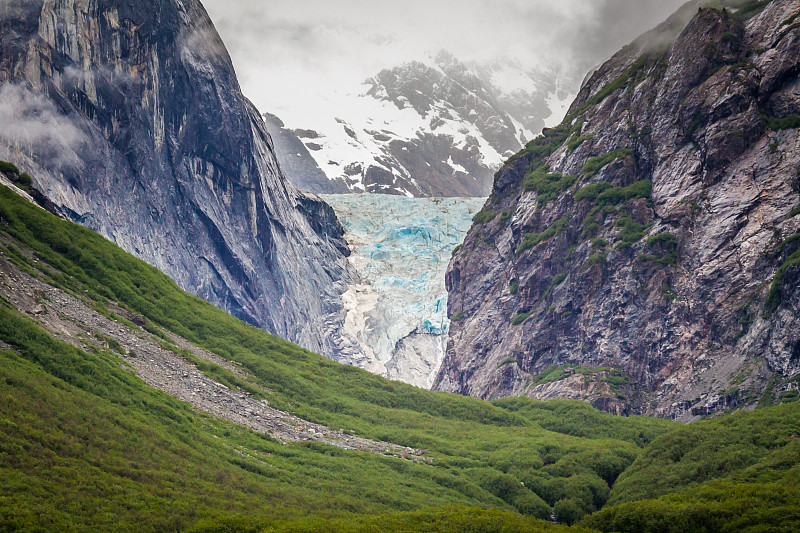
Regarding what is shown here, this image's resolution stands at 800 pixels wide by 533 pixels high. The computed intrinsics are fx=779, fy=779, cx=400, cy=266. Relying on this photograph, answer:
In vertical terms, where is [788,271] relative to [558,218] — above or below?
below

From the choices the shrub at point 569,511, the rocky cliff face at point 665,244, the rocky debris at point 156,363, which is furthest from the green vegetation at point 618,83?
the shrub at point 569,511

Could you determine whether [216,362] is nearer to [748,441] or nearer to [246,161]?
[748,441]

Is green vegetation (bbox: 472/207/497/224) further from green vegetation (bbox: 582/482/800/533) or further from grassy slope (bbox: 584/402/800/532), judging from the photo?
green vegetation (bbox: 582/482/800/533)

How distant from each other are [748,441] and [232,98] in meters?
108

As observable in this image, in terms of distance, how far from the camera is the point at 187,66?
130625 millimetres

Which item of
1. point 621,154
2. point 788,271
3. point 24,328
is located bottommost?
point 24,328

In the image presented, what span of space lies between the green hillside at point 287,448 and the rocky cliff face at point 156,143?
3199 centimetres

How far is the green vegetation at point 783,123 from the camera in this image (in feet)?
311

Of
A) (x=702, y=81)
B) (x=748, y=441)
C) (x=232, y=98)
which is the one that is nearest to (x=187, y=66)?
(x=232, y=98)

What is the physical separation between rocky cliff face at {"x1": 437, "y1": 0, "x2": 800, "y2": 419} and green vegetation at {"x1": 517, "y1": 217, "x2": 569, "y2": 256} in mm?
274

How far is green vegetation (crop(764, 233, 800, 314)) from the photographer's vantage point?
84.6m

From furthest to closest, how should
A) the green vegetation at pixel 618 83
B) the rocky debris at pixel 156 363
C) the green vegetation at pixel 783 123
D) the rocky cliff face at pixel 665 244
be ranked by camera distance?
the green vegetation at pixel 618 83
the green vegetation at pixel 783 123
the rocky cliff face at pixel 665 244
the rocky debris at pixel 156 363

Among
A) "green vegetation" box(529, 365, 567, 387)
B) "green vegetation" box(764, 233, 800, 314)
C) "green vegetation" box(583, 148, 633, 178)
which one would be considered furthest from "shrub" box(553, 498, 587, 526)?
"green vegetation" box(583, 148, 633, 178)

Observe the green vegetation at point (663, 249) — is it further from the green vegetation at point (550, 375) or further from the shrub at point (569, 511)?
the shrub at point (569, 511)
